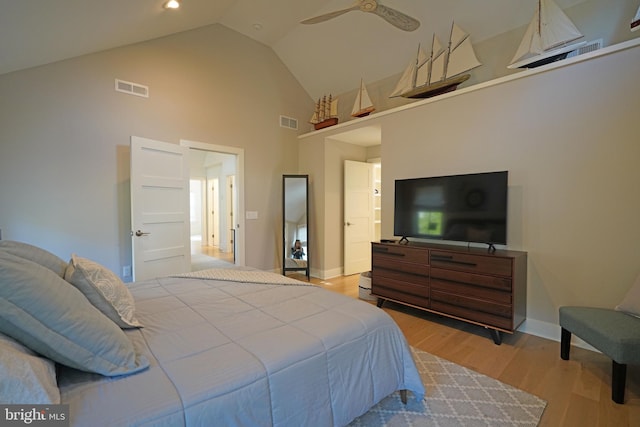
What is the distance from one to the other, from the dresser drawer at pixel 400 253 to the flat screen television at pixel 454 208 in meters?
0.31

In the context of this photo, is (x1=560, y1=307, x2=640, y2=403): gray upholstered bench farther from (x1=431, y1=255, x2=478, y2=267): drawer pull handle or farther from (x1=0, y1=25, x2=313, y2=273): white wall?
(x1=0, y1=25, x2=313, y2=273): white wall

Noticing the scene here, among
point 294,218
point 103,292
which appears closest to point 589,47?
point 294,218

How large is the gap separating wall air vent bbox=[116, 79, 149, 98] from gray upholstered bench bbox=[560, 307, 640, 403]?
5.00m

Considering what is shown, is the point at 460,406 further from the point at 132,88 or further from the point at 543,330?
the point at 132,88

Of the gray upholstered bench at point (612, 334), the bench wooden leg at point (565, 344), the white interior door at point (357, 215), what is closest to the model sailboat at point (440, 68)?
the white interior door at point (357, 215)

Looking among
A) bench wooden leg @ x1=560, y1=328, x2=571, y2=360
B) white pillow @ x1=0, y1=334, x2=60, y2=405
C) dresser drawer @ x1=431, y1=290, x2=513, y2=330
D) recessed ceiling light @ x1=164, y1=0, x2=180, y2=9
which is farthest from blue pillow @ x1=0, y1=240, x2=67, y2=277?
bench wooden leg @ x1=560, y1=328, x2=571, y2=360

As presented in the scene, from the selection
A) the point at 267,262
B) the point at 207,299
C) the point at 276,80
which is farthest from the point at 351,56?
the point at 207,299

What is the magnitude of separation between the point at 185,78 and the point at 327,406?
4.31m

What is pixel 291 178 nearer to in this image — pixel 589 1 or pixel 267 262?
pixel 267 262

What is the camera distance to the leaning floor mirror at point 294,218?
495 cm

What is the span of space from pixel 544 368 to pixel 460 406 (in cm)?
94

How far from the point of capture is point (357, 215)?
16.9 feet

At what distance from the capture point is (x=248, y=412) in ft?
3.33

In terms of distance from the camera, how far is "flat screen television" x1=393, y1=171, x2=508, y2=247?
8.99 feet
